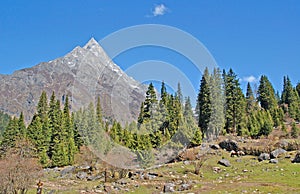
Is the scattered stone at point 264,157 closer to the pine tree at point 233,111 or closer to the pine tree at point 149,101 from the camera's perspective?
the pine tree at point 233,111

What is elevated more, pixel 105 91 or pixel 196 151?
pixel 105 91

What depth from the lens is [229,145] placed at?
49.2 m

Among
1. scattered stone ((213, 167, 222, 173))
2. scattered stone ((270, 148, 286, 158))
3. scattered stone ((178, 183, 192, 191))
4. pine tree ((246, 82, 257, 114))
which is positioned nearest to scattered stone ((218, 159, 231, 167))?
scattered stone ((213, 167, 222, 173))

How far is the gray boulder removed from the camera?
48.4 m

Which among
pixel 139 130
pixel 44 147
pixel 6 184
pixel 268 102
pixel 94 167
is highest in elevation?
pixel 268 102

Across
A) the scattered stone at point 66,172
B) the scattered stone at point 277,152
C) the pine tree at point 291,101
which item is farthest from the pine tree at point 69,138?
the pine tree at point 291,101

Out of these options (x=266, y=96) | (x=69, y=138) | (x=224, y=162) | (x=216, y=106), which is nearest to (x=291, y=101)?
(x=266, y=96)

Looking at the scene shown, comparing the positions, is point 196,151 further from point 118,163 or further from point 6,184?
point 6,184

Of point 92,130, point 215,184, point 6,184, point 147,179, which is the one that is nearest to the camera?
point 6,184

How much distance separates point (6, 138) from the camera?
6103 centimetres

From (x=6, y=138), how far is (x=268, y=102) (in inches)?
2072

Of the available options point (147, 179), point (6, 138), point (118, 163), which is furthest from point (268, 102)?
point (6, 138)

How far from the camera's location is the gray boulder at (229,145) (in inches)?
1906

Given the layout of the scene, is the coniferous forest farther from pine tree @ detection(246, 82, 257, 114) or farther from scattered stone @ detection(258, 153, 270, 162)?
scattered stone @ detection(258, 153, 270, 162)
